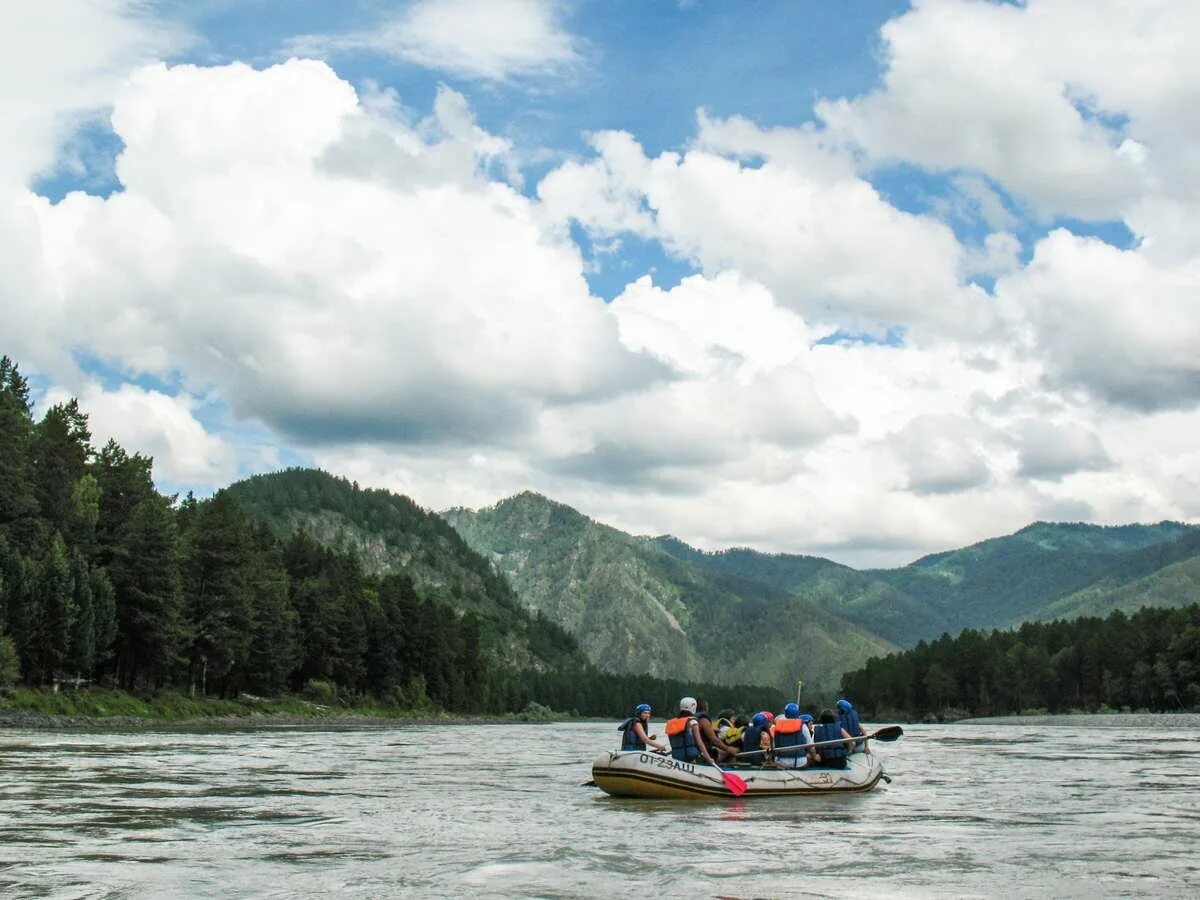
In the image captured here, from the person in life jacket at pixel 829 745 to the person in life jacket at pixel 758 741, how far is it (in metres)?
1.48

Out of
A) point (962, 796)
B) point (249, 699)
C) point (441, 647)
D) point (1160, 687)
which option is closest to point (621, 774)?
point (962, 796)

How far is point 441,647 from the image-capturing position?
518ft

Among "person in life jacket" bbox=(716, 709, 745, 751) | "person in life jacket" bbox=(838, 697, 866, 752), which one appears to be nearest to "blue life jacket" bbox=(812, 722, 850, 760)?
"person in life jacket" bbox=(838, 697, 866, 752)

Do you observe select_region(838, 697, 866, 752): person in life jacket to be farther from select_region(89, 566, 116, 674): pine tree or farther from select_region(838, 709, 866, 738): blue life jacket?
select_region(89, 566, 116, 674): pine tree

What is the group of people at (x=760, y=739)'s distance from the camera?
3619 cm

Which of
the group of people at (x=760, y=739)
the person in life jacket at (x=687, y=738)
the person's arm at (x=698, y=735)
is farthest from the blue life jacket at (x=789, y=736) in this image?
the person's arm at (x=698, y=735)

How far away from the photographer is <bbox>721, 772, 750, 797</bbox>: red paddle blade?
3447cm

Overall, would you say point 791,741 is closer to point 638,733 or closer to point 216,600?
point 638,733

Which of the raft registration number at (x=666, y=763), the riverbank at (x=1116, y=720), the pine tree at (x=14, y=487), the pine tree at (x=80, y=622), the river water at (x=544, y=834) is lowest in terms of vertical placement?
the riverbank at (x=1116, y=720)

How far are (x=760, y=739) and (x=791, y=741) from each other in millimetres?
987

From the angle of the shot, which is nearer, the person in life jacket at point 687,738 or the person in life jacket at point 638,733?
the person in life jacket at point 687,738

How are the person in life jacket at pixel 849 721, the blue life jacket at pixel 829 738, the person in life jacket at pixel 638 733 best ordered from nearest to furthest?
the person in life jacket at pixel 638 733 → the blue life jacket at pixel 829 738 → the person in life jacket at pixel 849 721

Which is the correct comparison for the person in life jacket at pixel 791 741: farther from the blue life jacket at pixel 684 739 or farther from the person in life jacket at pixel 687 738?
the blue life jacket at pixel 684 739

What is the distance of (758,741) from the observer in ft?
128
